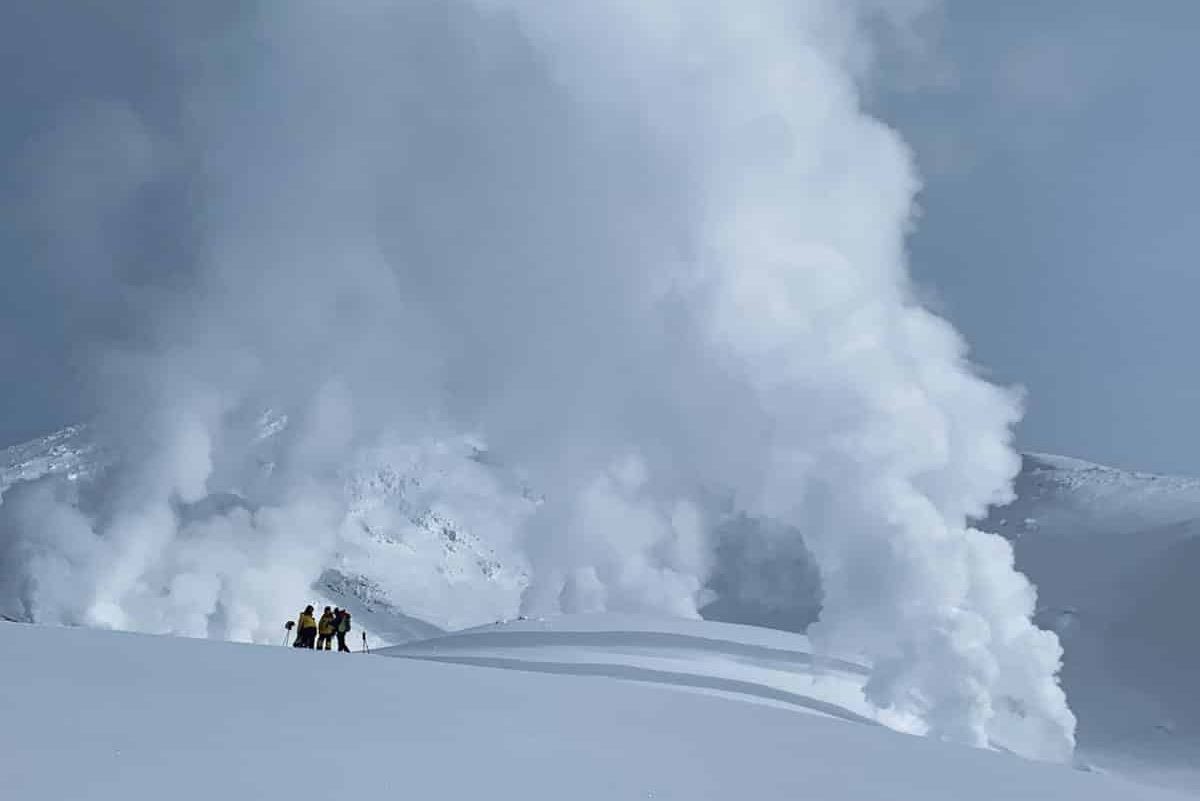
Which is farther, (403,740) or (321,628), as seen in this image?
(321,628)

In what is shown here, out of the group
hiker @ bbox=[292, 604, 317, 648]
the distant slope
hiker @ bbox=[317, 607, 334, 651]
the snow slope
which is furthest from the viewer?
the distant slope

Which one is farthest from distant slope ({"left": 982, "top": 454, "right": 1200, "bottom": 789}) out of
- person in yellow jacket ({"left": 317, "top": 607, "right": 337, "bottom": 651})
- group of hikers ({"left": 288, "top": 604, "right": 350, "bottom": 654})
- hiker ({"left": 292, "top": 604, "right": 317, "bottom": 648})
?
hiker ({"left": 292, "top": 604, "right": 317, "bottom": 648})

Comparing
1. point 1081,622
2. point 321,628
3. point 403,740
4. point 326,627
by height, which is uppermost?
point 1081,622

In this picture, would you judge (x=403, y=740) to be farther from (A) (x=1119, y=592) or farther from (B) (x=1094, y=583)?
(B) (x=1094, y=583)

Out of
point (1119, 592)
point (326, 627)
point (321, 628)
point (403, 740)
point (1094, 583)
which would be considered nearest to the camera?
point (403, 740)

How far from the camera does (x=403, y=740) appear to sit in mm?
12336

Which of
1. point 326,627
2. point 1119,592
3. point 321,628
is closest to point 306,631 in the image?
point 321,628

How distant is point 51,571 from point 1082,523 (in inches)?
3077

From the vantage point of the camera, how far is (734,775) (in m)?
12.2

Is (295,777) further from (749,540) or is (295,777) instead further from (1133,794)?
(749,540)

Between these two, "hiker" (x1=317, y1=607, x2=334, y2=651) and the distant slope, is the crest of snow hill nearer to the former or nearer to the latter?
the distant slope

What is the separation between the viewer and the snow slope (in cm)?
1030

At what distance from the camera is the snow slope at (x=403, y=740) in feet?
33.8

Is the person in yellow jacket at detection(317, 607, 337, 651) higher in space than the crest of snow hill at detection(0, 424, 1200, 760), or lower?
lower
